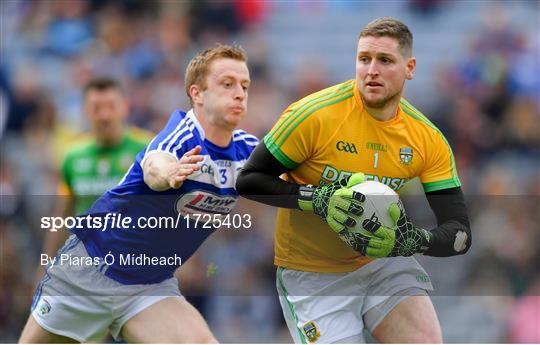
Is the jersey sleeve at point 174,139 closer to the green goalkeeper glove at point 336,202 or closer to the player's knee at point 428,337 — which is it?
the green goalkeeper glove at point 336,202

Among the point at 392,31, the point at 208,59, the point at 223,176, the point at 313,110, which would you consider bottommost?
the point at 223,176

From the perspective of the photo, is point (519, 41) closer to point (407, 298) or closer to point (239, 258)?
point (239, 258)

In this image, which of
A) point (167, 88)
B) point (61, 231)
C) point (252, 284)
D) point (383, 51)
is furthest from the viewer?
point (167, 88)

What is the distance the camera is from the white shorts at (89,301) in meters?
5.66

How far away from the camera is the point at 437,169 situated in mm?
5465

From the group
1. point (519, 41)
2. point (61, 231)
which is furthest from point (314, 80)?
point (61, 231)

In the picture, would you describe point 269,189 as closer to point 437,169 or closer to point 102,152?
point 437,169

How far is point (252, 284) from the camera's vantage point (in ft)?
30.5

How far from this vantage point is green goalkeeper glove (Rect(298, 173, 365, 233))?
5.07 metres

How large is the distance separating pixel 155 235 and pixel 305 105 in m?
1.08

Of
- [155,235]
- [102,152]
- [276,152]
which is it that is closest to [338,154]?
[276,152]

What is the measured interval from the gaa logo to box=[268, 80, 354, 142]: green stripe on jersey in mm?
233

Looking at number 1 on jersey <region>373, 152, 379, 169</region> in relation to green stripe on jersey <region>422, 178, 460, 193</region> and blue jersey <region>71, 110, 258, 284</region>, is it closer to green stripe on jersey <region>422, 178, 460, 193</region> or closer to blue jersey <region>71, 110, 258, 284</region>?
green stripe on jersey <region>422, 178, 460, 193</region>

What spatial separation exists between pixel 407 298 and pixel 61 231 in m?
3.02
